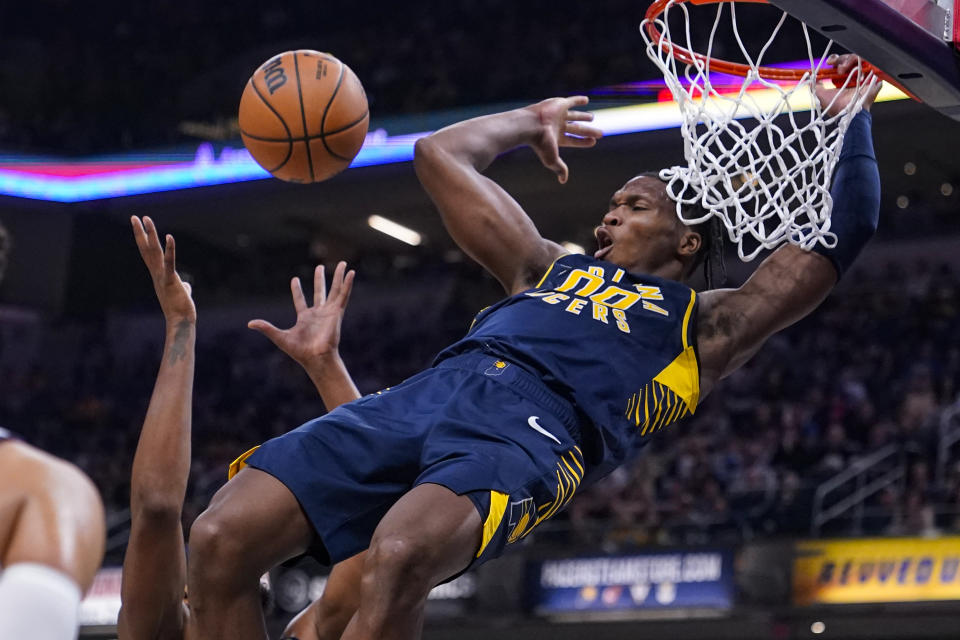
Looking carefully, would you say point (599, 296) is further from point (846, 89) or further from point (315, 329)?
point (846, 89)

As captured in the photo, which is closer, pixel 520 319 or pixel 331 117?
pixel 520 319

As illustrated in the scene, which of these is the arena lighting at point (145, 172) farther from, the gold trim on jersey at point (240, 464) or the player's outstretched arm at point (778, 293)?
the gold trim on jersey at point (240, 464)

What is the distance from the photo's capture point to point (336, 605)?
3.82 meters

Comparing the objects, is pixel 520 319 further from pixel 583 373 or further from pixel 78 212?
pixel 78 212

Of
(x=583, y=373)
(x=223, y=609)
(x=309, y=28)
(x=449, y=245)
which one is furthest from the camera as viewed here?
(x=309, y=28)

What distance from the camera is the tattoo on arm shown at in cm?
371

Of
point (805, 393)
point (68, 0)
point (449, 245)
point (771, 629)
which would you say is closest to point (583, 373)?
point (771, 629)

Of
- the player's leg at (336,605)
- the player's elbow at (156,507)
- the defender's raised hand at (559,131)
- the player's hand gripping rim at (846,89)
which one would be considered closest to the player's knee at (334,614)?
the player's leg at (336,605)

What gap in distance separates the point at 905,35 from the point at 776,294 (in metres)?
0.81

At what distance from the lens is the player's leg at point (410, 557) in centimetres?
295

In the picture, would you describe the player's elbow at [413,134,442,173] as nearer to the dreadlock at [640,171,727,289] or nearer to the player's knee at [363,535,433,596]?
the dreadlock at [640,171,727,289]

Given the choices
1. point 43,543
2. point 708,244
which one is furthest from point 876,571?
point 43,543

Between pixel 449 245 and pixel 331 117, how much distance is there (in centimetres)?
1513

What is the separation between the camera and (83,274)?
21188 mm
